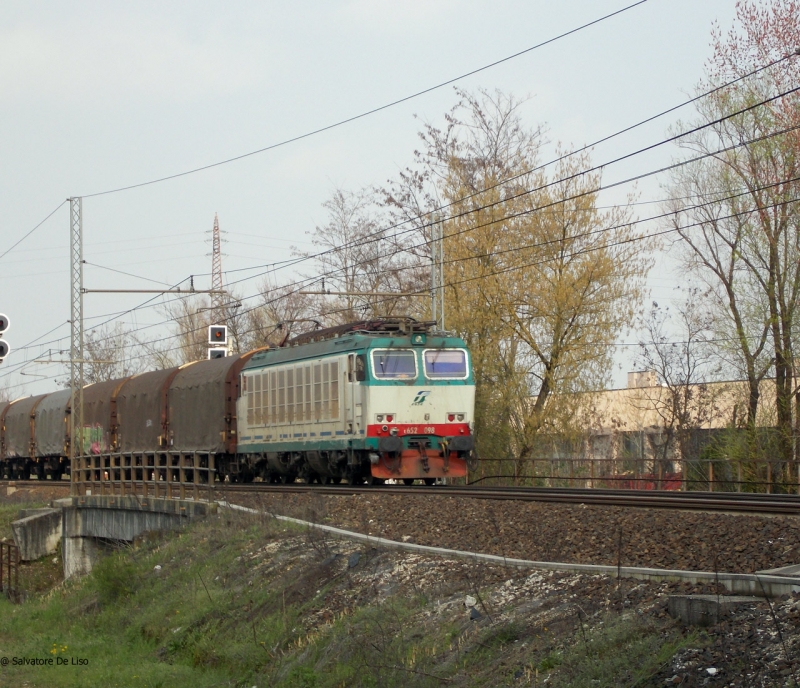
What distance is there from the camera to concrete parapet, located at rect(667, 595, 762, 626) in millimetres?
8047

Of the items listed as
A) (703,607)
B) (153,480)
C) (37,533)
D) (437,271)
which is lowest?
(37,533)

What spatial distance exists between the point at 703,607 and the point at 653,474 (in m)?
21.5

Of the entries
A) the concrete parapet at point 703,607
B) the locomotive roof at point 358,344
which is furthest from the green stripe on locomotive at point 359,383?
the concrete parapet at point 703,607

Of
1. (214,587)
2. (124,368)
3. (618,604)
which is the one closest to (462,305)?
(214,587)

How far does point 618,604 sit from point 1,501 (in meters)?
29.0

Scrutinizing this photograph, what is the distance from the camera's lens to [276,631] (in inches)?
504

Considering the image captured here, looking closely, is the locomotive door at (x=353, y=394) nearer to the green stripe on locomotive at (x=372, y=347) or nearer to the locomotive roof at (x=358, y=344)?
the green stripe on locomotive at (x=372, y=347)

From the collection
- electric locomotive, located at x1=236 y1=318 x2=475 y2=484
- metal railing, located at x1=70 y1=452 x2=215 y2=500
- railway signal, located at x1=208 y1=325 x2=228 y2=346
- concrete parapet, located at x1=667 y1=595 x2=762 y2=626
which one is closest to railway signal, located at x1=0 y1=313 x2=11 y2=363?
metal railing, located at x1=70 y1=452 x2=215 y2=500

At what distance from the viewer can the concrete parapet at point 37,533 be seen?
88.8 ft

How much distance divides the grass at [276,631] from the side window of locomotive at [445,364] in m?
6.64

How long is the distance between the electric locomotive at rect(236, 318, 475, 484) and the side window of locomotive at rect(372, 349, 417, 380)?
0.02 meters

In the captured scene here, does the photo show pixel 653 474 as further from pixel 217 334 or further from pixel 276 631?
pixel 276 631

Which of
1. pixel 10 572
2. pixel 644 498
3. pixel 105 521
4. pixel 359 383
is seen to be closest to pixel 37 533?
pixel 10 572

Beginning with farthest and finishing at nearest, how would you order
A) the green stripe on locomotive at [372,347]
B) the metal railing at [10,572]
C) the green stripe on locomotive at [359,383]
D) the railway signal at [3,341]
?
the metal railing at [10,572] → the green stripe on locomotive at [372,347] → the green stripe on locomotive at [359,383] → the railway signal at [3,341]
